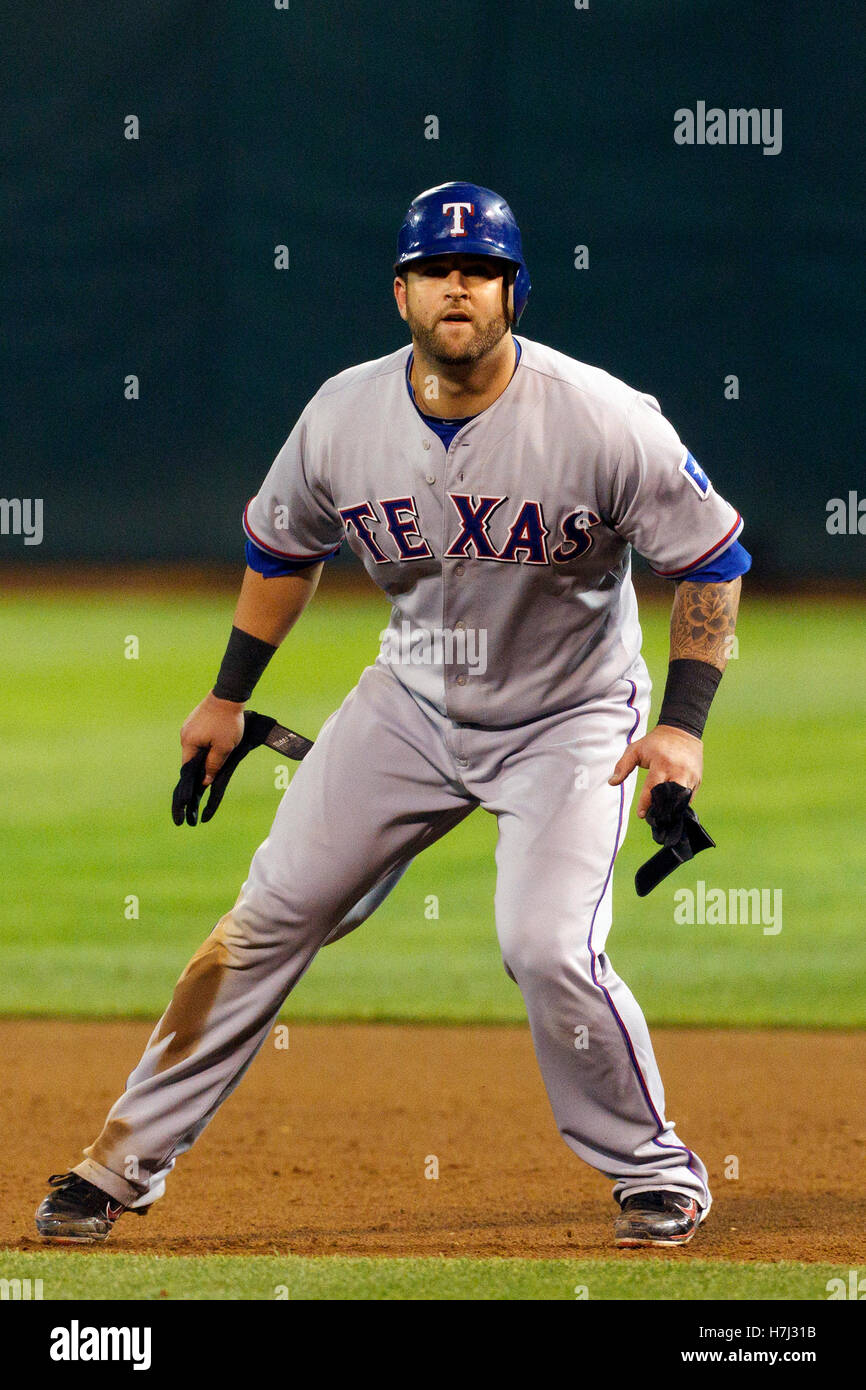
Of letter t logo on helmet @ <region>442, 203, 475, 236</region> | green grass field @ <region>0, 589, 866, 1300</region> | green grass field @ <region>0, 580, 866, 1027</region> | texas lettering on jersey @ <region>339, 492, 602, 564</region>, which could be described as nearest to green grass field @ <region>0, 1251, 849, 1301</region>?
green grass field @ <region>0, 589, 866, 1300</region>

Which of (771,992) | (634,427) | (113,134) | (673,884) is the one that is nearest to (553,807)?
(634,427)

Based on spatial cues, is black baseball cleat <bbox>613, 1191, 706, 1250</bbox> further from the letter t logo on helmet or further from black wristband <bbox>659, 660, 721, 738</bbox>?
the letter t logo on helmet

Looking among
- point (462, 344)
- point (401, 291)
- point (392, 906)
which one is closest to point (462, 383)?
point (462, 344)

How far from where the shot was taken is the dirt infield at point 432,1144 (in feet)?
12.1

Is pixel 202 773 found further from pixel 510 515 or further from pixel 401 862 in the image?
pixel 510 515

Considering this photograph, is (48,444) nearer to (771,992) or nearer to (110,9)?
(110,9)

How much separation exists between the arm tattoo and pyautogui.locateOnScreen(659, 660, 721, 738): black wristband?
0.02m

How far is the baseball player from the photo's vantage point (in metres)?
3.33

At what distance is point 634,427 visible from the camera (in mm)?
3350

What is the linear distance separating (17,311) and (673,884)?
41.3 feet

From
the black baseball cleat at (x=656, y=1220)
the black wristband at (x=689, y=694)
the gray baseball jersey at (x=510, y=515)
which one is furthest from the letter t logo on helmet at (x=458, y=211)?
the black baseball cleat at (x=656, y=1220)

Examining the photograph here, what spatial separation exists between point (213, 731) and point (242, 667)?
157 mm

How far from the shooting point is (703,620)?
3449mm
